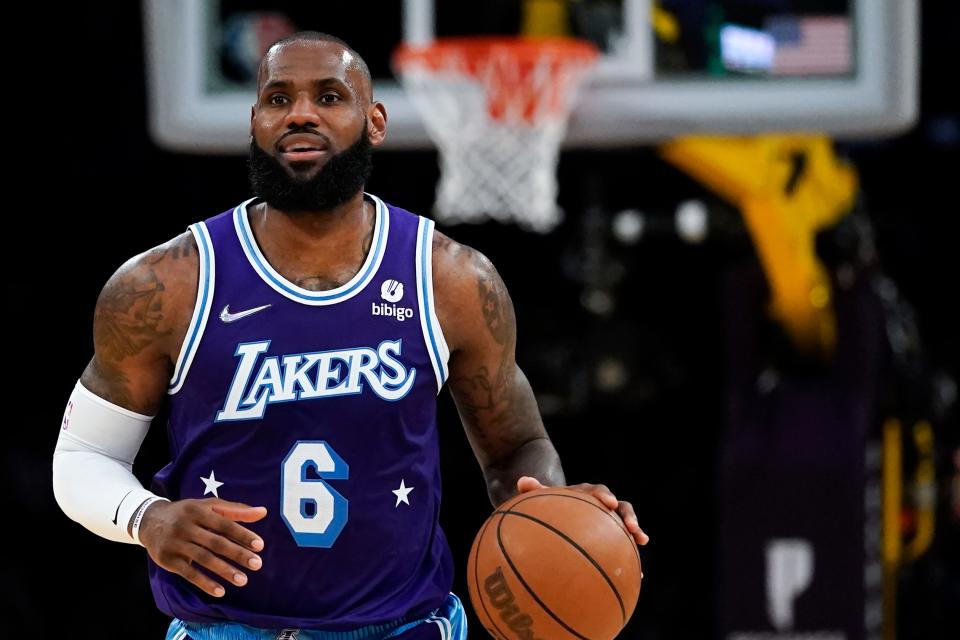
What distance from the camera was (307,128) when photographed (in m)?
3.24

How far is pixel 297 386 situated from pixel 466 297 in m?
0.42

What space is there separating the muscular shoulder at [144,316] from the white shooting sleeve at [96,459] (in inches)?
1.7

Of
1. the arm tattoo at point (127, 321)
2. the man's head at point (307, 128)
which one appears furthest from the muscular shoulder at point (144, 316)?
the man's head at point (307, 128)

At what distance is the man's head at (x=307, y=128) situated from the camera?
3.24m

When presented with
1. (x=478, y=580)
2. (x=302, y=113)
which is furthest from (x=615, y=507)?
(x=302, y=113)

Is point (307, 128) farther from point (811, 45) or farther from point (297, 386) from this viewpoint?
point (811, 45)

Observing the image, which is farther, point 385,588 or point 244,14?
point 244,14

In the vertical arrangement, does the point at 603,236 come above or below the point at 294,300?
below

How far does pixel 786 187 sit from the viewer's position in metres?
7.09

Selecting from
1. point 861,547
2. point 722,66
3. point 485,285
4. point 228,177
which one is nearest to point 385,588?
point 485,285

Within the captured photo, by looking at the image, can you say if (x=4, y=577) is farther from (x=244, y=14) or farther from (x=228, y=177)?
(x=244, y=14)

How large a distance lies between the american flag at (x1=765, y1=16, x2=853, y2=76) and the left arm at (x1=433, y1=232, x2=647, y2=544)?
3.05 m

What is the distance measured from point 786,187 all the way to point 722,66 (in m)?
0.97

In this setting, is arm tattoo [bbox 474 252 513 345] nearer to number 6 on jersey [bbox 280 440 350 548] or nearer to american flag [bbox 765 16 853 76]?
number 6 on jersey [bbox 280 440 350 548]
